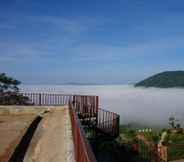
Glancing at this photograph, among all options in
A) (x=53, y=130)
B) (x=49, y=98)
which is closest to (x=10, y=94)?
(x=49, y=98)

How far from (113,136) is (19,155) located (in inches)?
567

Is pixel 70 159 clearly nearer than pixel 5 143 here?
Yes

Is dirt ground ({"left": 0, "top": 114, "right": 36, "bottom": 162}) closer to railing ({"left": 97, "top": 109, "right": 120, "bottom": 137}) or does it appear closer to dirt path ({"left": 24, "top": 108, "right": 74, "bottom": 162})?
dirt path ({"left": 24, "top": 108, "right": 74, "bottom": 162})

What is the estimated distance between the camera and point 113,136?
83.1ft

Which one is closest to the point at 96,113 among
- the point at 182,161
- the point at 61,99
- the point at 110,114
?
the point at 110,114

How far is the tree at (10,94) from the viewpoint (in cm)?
3204

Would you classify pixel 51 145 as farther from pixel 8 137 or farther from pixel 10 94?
pixel 10 94

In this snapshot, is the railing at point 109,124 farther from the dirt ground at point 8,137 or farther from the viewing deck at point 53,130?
the dirt ground at point 8,137

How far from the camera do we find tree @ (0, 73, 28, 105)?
1262 inches

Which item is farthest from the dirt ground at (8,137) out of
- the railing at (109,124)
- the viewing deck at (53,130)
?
the railing at (109,124)

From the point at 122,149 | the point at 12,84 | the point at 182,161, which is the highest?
the point at 12,84

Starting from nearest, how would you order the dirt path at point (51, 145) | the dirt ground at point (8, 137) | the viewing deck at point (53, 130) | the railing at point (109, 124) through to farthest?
the viewing deck at point (53, 130) → the dirt ground at point (8, 137) → the dirt path at point (51, 145) → the railing at point (109, 124)

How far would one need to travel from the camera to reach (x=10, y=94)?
35.0 metres

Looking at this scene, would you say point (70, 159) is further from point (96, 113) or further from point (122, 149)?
point (122, 149)
